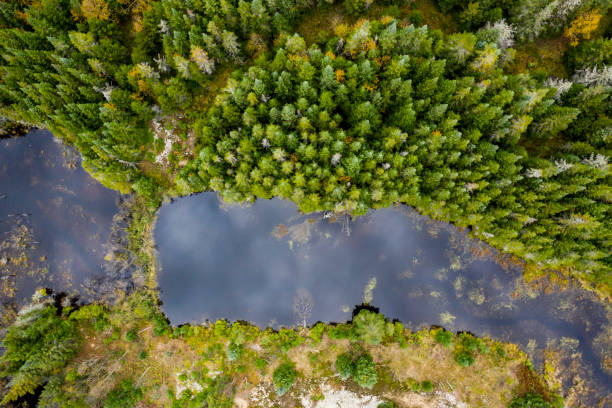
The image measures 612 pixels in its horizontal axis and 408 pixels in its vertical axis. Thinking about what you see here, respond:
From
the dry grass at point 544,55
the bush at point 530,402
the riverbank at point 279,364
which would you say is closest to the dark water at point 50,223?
the riverbank at point 279,364

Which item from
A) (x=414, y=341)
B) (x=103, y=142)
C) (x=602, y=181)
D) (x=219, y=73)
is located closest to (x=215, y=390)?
(x=414, y=341)

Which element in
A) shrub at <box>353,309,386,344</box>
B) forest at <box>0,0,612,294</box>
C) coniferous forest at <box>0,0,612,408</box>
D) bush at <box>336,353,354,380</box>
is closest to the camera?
forest at <box>0,0,612,294</box>

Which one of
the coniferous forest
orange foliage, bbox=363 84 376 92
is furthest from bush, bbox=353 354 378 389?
orange foliage, bbox=363 84 376 92

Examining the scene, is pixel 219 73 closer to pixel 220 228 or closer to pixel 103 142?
pixel 103 142

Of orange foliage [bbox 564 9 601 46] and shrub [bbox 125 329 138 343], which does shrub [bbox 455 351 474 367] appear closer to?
shrub [bbox 125 329 138 343]

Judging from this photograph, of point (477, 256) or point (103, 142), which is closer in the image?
point (103, 142)

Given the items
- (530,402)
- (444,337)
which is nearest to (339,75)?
(444,337)
